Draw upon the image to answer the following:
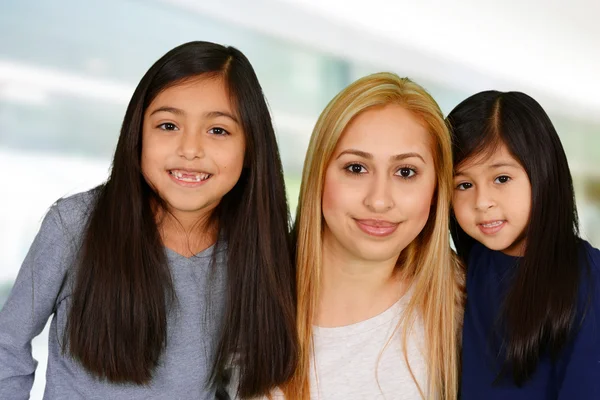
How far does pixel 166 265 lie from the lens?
1.60m

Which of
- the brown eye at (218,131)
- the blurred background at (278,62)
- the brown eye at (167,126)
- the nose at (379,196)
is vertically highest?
the blurred background at (278,62)

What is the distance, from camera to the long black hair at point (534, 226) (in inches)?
57.1

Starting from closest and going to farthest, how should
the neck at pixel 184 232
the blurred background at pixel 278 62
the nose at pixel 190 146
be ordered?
the nose at pixel 190 146
the neck at pixel 184 232
the blurred background at pixel 278 62

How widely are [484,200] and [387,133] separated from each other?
26 centimetres

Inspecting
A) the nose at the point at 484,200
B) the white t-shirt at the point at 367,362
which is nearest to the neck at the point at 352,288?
the white t-shirt at the point at 367,362

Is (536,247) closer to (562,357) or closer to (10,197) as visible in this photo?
(562,357)

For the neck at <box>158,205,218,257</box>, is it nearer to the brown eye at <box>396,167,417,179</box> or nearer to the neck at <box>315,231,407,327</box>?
the neck at <box>315,231,407,327</box>

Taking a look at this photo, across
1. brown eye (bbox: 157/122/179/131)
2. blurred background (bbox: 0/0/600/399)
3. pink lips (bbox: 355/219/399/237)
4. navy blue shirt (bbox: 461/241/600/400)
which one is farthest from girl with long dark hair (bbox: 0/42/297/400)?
blurred background (bbox: 0/0/600/399)

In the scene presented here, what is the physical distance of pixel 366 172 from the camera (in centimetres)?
157

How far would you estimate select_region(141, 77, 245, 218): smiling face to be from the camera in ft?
5.03

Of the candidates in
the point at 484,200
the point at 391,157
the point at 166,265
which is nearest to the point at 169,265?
the point at 166,265

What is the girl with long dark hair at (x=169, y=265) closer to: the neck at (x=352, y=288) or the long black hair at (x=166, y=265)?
the long black hair at (x=166, y=265)

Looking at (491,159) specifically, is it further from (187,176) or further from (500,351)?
(187,176)

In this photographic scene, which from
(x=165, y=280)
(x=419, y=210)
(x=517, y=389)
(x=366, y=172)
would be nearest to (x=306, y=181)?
(x=366, y=172)
